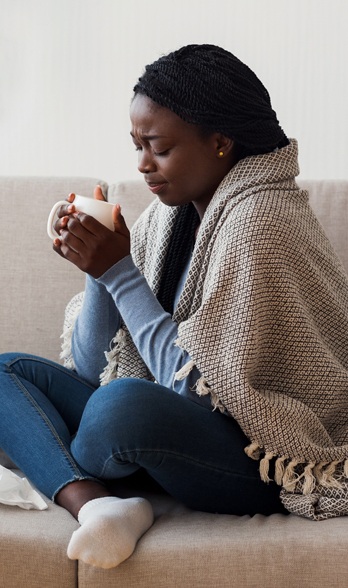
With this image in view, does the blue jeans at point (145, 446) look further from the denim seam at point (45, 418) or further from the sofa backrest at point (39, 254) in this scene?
the sofa backrest at point (39, 254)

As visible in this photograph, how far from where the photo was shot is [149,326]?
1.02 metres

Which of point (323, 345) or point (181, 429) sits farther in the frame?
point (323, 345)

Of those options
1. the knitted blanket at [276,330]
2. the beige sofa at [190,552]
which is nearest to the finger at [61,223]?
the knitted blanket at [276,330]

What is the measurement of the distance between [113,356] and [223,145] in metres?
0.47

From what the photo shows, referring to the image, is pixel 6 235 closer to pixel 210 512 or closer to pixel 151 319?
pixel 151 319

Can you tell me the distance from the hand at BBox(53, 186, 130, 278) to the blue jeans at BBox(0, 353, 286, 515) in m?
0.22

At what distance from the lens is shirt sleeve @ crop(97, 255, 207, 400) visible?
998mm

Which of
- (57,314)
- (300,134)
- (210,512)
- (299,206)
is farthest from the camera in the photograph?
(300,134)

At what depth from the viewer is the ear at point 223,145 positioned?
1115mm

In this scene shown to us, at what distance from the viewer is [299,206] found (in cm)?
110

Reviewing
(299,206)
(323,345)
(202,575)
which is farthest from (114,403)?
(299,206)

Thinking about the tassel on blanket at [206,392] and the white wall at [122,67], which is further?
the white wall at [122,67]

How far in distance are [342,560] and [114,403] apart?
37cm

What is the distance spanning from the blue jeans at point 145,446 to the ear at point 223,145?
459 mm
